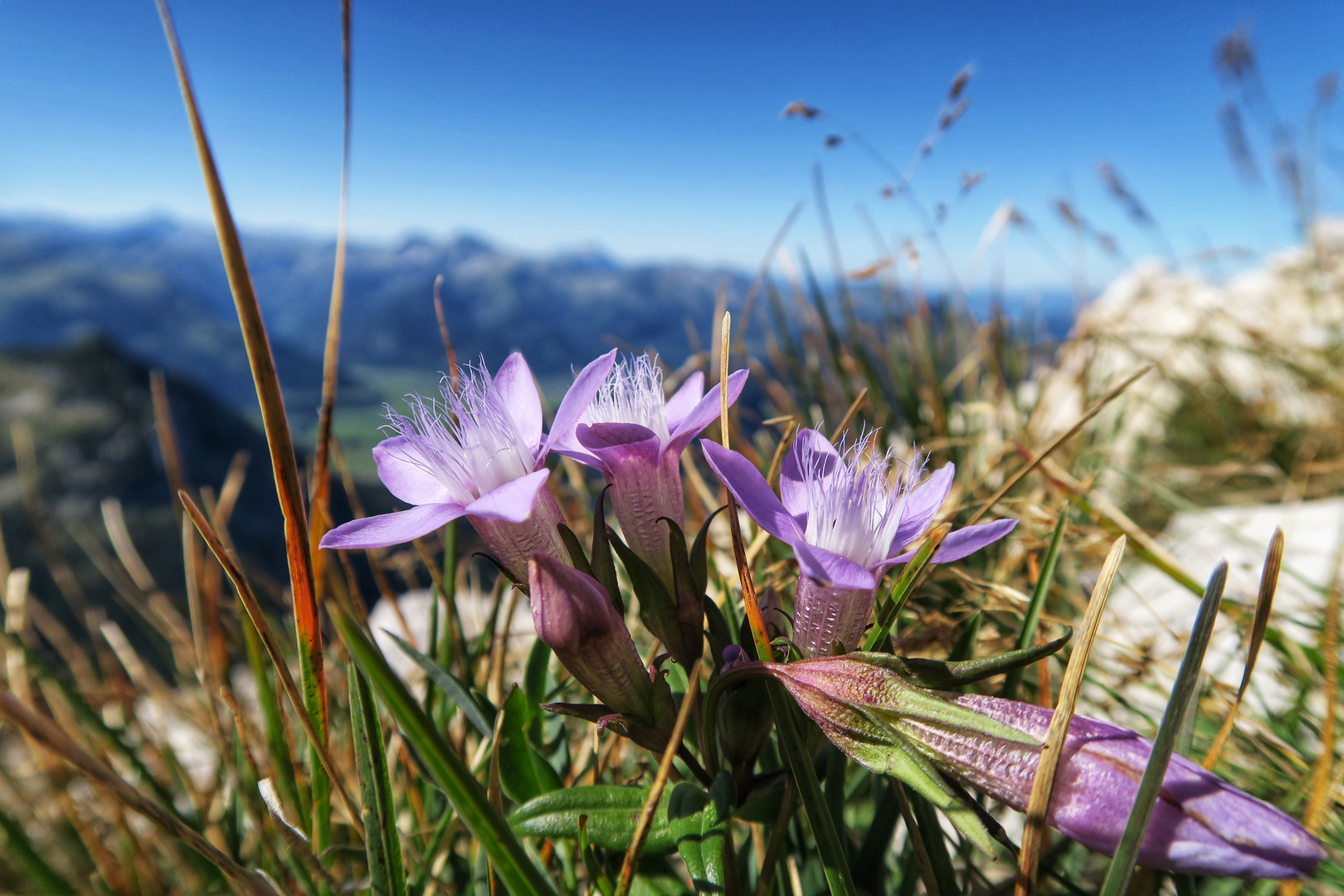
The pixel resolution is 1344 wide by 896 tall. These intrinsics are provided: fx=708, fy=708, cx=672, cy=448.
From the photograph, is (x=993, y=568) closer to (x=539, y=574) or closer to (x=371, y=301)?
(x=539, y=574)

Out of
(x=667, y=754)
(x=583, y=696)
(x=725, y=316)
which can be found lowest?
(x=583, y=696)

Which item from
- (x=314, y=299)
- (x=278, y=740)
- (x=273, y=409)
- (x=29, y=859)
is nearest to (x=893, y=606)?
(x=273, y=409)

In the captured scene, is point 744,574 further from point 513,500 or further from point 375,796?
point 375,796

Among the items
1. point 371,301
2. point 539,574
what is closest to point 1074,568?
point 539,574

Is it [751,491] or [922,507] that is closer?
[751,491]

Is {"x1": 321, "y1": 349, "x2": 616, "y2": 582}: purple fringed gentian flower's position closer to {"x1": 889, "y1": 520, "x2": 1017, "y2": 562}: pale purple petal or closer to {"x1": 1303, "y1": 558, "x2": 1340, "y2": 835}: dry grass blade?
{"x1": 889, "y1": 520, "x2": 1017, "y2": 562}: pale purple petal

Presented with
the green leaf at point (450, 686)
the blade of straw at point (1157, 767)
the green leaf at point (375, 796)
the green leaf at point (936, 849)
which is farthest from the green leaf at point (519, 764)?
the blade of straw at point (1157, 767)

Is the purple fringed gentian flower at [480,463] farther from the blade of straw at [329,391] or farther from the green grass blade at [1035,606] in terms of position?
the green grass blade at [1035,606]
